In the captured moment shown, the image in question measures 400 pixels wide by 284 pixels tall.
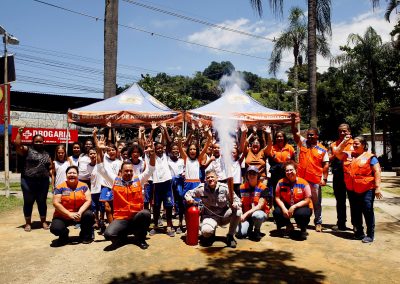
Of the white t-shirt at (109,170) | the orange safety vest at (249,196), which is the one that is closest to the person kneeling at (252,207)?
the orange safety vest at (249,196)

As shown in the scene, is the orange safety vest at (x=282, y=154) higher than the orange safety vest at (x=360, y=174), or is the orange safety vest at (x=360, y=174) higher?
the orange safety vest at (x=282, y=154)

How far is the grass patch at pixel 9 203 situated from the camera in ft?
31.3

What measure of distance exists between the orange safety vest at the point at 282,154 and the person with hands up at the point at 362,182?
1119 millimetres

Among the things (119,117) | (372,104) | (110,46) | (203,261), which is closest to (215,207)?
(203,261)

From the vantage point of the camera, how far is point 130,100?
830cm

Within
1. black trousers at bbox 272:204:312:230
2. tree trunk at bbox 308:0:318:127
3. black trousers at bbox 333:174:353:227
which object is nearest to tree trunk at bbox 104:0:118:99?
tree trunk at bbox 308:0:318:127

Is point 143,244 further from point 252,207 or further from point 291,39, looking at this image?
point 291,39

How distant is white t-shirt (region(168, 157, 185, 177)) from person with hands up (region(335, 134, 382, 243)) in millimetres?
3096

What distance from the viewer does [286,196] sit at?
6.55 m

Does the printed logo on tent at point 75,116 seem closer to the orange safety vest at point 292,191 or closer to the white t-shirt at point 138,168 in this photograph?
the white t-shirt at point 138,168

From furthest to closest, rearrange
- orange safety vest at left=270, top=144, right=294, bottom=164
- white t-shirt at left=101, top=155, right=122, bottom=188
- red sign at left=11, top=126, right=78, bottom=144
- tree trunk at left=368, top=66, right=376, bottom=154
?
tree trunk at left=368, top=66, right=376, bottom=154, red sign at left=11, top=126, right=78, bottom=144, orange safety vest at left=270, top=144, right=294, bottom=164, white t-shirt at left=101, top=155, right=122, bottom=188

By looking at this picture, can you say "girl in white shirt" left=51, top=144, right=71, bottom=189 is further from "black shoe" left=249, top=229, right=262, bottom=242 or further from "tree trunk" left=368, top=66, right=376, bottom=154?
"tree trunk" left=368, top=66, right=376, bottom=154

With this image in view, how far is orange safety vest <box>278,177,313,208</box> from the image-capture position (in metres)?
6.47

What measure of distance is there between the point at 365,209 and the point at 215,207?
2.54 m
